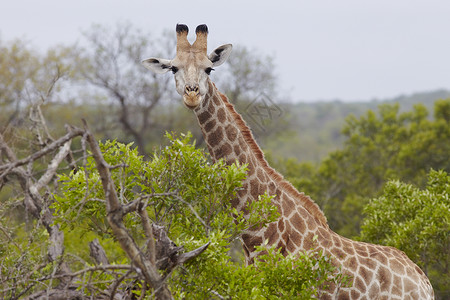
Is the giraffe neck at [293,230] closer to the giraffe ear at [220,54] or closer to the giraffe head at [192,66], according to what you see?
the giraffe head at [192,66]

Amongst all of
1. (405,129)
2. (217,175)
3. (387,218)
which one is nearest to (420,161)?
(405,129)

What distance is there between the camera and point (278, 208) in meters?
7.01

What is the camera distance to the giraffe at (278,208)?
680 cm

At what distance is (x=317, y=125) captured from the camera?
253 ft

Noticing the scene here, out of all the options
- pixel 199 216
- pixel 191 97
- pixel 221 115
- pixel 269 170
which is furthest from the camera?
pixel 269 170

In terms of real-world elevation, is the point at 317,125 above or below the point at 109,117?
below

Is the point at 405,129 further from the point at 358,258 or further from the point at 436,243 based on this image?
the point at 358,258

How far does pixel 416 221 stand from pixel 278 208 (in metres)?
2.58

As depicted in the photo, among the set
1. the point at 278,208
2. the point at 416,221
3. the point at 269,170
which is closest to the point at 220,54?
the point at 269,170

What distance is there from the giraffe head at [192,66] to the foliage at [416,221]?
377 cm

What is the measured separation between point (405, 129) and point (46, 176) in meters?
12.0

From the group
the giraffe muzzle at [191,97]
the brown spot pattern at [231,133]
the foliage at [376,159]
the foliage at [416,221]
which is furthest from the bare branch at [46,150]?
the foliage at [376,159]

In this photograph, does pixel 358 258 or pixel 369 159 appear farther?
pixel 369 159

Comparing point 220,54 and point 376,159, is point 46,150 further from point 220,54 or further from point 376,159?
point 376,159
